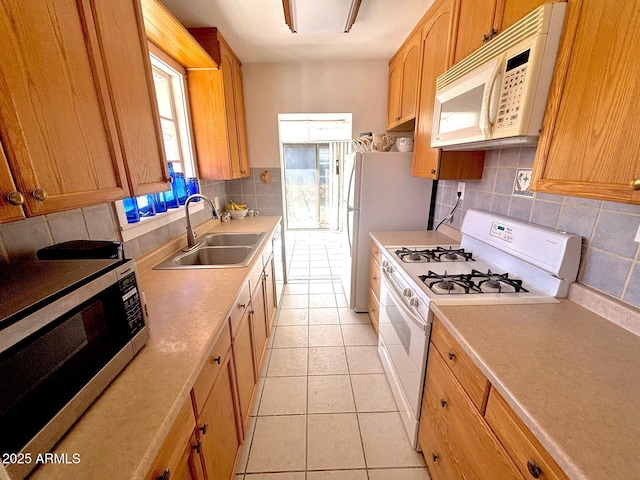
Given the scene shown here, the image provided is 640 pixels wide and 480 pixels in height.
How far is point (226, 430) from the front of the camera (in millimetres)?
1094

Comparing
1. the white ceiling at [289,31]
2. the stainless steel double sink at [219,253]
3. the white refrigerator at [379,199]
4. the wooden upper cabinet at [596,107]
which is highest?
the white ceiling at [289,31]

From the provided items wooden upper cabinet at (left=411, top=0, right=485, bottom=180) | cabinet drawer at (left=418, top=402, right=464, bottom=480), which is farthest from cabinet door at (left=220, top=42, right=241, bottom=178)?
cabinet drawer at (left=418, top=402, right=464, bottom=480)

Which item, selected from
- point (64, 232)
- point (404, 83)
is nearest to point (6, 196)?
point (64, 232)

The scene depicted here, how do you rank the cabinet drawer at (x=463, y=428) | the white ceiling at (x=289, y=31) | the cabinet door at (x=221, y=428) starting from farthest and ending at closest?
the white ceiling at (x=289, y=31) < the cabinet door at (x=221, y=428) < the cabinet drawer at (x=463, y=428)

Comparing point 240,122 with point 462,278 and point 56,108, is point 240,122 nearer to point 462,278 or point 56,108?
point 56,108

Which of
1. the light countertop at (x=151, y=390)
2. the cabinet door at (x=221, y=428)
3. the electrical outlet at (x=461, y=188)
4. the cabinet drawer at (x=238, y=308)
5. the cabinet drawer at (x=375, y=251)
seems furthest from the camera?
the cabinet drawer at (x=375, y=251)

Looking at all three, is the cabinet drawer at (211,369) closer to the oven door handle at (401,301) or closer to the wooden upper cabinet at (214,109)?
the oven door handle at (401,301)

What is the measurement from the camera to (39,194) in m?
0.65

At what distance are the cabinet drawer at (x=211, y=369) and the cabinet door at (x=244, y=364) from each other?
0.13m

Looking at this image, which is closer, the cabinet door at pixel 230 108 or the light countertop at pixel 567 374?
the light countertop at pixel 567 374

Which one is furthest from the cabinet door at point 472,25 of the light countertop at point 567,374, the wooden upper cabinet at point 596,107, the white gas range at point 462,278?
the light countertop at point 567,374

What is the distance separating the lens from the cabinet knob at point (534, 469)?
610 mm

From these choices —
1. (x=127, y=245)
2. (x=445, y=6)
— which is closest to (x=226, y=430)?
(x=127, y=245)

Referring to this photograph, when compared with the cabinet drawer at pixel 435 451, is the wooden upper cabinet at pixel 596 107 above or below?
above
